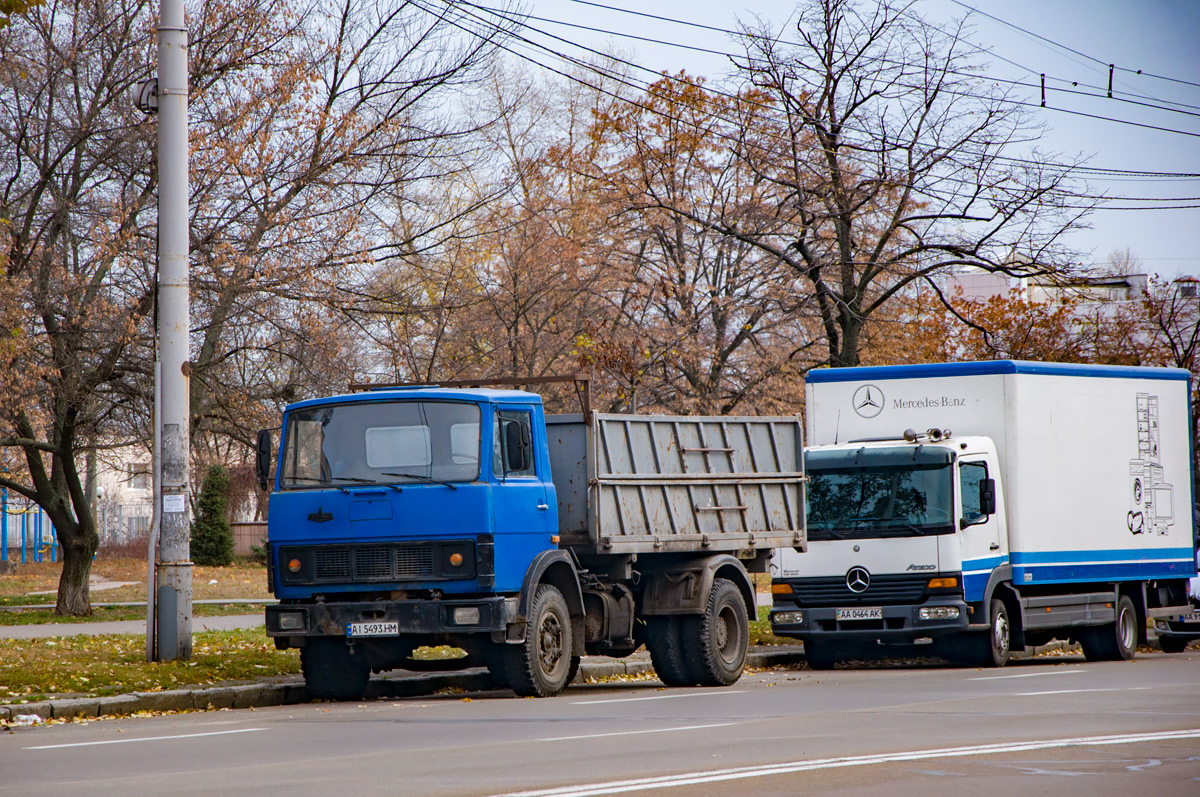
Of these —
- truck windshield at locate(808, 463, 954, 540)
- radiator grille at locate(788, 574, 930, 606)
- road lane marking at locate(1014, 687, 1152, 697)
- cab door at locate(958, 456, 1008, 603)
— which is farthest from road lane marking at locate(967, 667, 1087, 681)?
truck windshield at locate(808, 463, 954, 540)

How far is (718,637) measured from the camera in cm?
1557

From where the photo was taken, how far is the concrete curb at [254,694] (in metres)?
12.3

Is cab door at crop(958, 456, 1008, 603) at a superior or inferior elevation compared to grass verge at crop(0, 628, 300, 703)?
superior

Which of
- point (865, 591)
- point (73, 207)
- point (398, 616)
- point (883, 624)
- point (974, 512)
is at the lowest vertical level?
point (883, 624)

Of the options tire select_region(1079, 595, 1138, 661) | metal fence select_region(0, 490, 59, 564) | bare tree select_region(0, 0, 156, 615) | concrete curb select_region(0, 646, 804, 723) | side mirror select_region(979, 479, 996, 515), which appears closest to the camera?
concrete curb select_region(0, 646, 804, 723)

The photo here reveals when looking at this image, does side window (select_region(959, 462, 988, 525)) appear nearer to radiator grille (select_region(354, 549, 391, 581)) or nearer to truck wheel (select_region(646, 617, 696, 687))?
truck wheel (select_region(646, 617, 696, 687))

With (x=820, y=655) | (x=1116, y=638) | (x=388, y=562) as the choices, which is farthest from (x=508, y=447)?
(x=1116, y=638)

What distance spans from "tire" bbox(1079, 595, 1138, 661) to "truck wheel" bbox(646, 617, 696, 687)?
666 centimetres

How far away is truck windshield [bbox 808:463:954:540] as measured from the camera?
57.6 ft

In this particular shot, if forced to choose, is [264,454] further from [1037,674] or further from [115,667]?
[1037,674]

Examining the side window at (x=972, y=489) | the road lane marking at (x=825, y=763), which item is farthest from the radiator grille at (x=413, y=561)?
the side window at (x=972, y=489)

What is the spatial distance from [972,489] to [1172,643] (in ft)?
18.9

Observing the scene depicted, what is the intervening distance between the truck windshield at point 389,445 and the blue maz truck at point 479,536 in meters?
0.01

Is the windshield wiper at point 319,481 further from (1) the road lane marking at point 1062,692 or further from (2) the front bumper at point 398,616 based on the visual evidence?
(1) the road lane marking at point 1062,692
